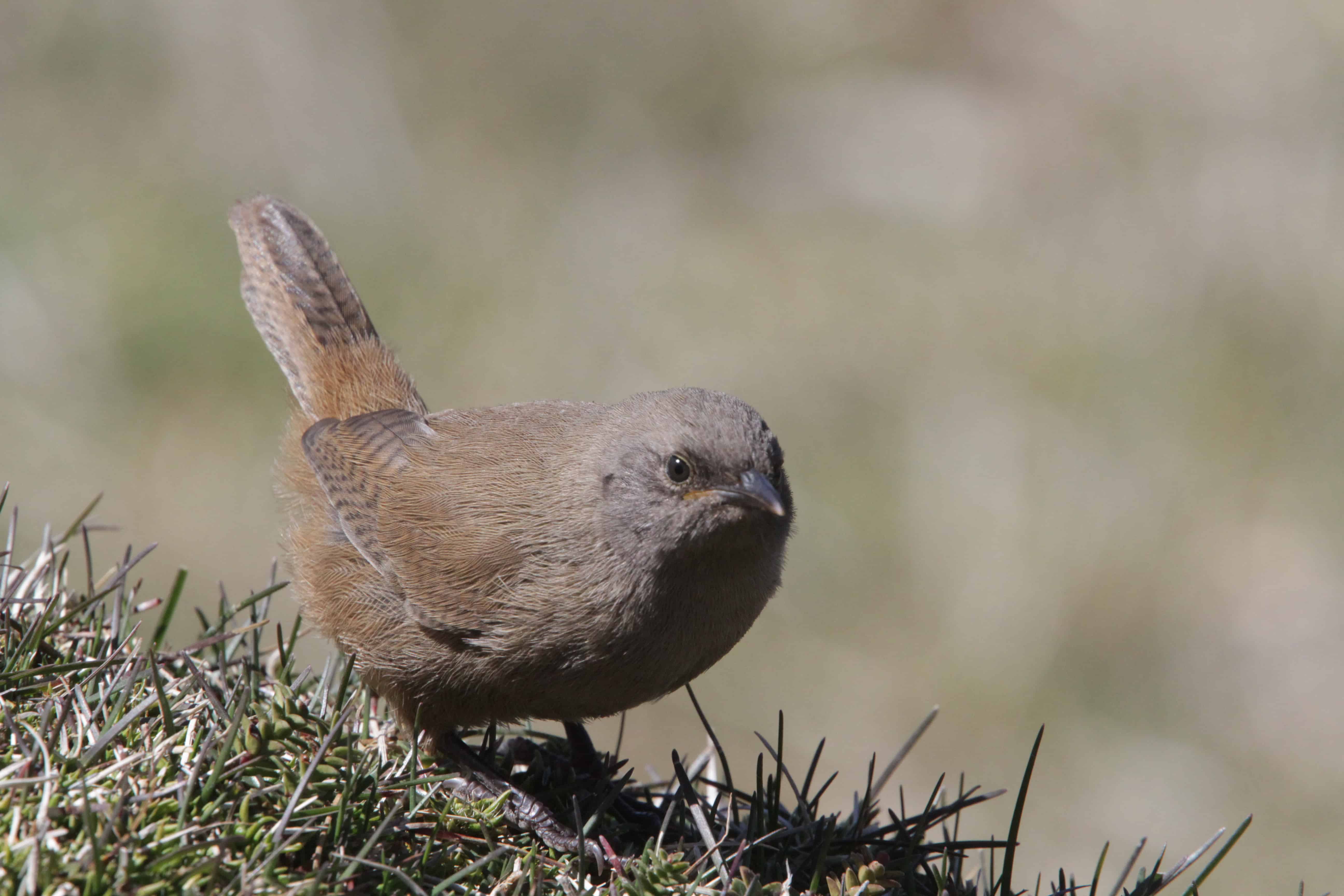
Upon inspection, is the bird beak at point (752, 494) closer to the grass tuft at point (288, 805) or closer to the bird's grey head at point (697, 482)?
the bird's grey head at point (697, 482)

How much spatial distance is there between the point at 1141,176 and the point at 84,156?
6.44m

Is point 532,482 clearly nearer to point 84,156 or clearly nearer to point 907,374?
point 907,374

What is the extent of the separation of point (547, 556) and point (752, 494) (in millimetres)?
653

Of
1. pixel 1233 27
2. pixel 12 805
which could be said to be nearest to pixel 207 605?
pixel 12 805

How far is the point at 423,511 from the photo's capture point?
3.86 metres

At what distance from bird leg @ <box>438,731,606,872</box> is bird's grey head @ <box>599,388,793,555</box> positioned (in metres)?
0.72

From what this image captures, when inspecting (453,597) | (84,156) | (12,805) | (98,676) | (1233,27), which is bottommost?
(12,805)

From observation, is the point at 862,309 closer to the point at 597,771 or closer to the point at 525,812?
the point at 597,771

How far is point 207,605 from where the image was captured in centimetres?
685

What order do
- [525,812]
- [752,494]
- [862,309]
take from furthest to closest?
[862,309] < [752,494] < [525,812]

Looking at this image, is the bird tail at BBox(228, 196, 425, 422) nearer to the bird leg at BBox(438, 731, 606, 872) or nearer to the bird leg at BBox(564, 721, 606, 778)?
the bird leg at BBox(564, 721, 606, 778)

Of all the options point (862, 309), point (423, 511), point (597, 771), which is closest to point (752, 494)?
point (597, 771)

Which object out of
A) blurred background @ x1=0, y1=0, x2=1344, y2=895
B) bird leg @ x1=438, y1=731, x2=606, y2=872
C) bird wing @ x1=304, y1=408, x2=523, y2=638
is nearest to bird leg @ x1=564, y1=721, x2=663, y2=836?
bird leg @ x1=438, y1=731, x2=606, y2=872

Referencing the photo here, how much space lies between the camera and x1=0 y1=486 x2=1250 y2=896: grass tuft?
7.11 feet
